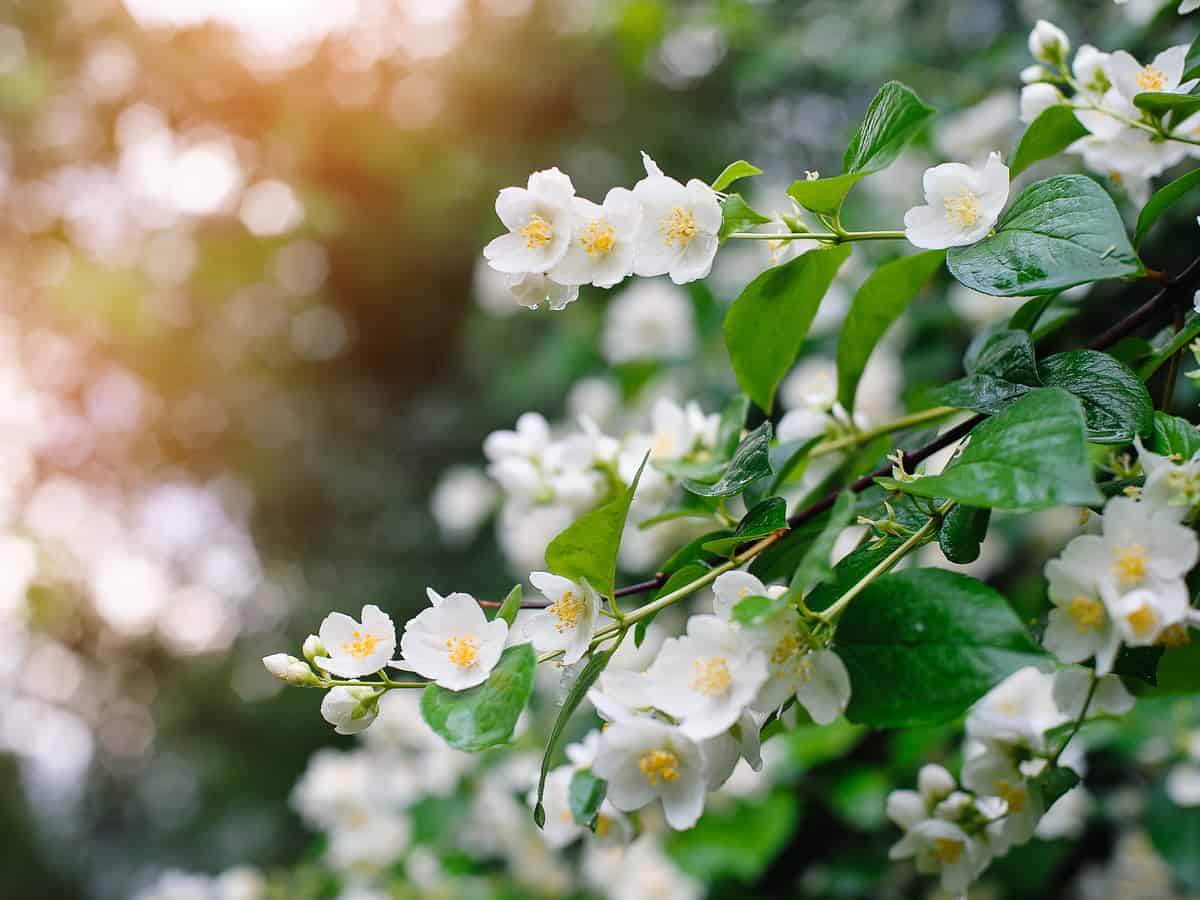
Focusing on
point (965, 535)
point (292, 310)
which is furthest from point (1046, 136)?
point (292, 310)

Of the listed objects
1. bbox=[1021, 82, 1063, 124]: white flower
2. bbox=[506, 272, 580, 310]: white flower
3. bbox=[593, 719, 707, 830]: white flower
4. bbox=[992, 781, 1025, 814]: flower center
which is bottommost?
bbox=[992, 781, 1025, 814]: flower center

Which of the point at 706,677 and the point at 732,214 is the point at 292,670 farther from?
the point at 732,214

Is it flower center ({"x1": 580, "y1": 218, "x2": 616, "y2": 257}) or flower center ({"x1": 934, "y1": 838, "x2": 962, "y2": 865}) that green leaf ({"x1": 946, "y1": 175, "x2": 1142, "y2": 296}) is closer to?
flower center ({"x1": 580, "y1": 218, "x2": 616, "y2": 257})

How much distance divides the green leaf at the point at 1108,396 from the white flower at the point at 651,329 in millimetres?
1252

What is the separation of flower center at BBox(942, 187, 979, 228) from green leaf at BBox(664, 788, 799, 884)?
89 centimetres

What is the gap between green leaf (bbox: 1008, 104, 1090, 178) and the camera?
0.52 meters

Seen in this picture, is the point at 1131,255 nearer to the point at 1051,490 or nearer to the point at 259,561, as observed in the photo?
the point at 1051,490

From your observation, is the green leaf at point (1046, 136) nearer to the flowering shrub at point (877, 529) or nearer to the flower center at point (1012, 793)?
the flowering shrub at point (877, 529)

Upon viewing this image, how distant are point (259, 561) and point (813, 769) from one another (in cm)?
228

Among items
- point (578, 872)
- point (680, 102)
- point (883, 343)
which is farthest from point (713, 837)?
point (680, 102)

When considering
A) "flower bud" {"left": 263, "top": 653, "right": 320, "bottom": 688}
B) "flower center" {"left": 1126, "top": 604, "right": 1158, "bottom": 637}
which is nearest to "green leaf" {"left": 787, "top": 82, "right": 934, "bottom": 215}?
"flower center" {"left": 1126, "top": 604, "right": 1158, "bottom": 637}

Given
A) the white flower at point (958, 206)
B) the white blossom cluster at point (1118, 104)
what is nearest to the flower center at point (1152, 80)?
the white blossom cluster at point (1118, 104)

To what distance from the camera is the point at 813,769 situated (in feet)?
4.18

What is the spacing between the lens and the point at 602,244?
478 mm
